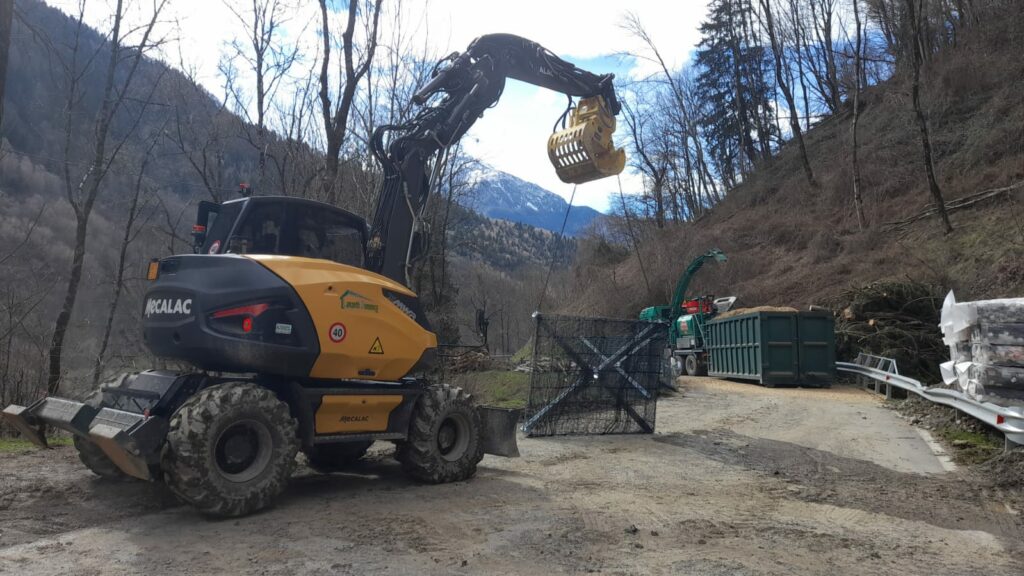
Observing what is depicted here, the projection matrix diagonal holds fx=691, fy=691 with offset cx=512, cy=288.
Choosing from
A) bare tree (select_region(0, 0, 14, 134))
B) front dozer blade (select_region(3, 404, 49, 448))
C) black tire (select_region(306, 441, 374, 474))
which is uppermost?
bare tree (select_region(0, 0, 14, 134))

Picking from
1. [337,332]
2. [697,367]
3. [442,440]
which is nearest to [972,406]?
[442,440]

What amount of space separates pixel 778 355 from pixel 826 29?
29.1m

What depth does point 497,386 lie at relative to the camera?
16.5 meters

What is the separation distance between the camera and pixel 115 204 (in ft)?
71.8

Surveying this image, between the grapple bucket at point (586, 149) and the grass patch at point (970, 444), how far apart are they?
5.95 meters

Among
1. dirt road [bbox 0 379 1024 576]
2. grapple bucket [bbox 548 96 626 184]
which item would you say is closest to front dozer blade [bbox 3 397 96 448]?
dirt road [bbox 0 379 1024 576]

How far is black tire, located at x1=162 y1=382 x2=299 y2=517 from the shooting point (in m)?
5.28

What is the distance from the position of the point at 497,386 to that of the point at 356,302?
1034 centimetres

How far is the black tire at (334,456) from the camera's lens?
7930 millimetres

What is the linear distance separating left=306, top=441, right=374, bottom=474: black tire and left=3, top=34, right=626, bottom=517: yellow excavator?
0.02 m

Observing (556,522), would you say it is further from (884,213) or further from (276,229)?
(884,213)

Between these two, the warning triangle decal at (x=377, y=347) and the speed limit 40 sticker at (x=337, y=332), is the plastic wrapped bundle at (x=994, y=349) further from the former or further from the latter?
the speed limit 40 sticker at (x=337, y=332)

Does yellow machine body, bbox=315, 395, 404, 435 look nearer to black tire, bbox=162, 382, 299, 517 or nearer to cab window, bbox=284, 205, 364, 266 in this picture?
black tire, bbox=162, 382, 299, 517

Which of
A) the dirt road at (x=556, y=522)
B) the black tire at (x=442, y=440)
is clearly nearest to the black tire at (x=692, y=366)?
the dirt road at (x=556, y=522)
